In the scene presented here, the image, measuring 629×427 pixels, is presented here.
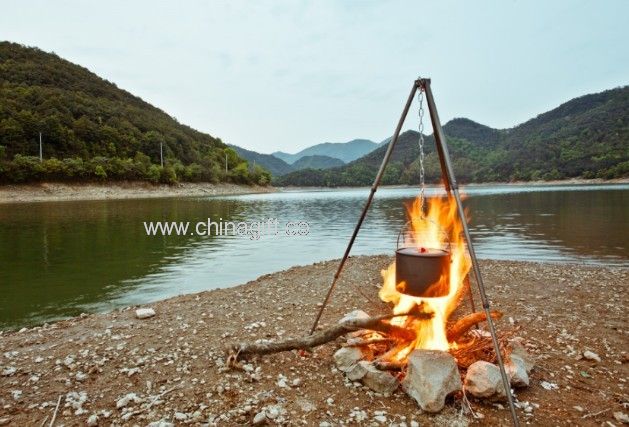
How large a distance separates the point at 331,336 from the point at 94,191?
7892 cm

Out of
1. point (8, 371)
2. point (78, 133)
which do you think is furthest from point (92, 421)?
point (78, 133)

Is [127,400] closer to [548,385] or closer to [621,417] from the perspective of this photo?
[548,385]

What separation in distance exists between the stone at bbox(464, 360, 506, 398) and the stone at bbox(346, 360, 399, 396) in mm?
878

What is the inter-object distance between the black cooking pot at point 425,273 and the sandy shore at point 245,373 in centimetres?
132

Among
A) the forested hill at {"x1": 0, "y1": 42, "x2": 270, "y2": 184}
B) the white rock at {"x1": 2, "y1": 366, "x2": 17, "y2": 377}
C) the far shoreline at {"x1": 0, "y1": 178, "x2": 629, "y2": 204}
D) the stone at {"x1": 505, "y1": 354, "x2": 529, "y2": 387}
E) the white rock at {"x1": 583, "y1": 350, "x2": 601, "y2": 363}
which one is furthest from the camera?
the forested hill at {"x1": 0, "y1": 42, "x2": 270, "y2": 184}

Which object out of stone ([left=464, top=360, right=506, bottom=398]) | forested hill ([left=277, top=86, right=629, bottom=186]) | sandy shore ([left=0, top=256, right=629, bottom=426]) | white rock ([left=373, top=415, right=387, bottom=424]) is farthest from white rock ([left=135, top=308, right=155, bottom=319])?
forested hill ([left=277, top=86, right=629, bottom=186])

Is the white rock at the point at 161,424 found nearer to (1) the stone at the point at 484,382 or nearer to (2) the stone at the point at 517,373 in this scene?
(1) the stone at the point at 484,382

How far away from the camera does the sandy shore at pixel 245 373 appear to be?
164 inches

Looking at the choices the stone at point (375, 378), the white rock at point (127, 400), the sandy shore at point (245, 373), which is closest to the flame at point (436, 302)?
the stone at point (375, 378)

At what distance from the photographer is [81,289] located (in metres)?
11.4

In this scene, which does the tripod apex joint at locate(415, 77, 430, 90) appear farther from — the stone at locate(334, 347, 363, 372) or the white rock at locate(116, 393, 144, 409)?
the white rock at locate(116, 393, 144, 409)

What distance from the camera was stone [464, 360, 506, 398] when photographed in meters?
4.24

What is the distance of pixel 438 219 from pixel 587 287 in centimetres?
681

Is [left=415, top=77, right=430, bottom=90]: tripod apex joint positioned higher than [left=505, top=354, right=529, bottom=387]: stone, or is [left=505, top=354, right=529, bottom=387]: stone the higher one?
[left=415, top=77, right=430, bottom=90]: tripod apex joint
